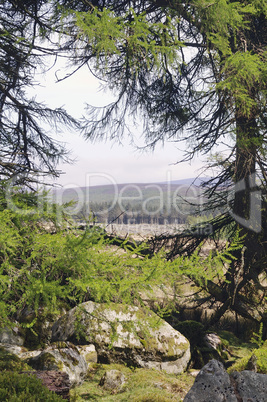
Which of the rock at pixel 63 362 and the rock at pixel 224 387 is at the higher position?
the rock at pixel 224 387

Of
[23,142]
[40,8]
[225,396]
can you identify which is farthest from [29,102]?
[225,396]

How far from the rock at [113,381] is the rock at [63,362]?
384 mm

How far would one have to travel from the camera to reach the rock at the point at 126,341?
720 cm

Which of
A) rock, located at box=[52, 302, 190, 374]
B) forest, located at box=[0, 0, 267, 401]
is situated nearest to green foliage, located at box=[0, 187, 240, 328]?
forest, located at box=[0, 0, 267, 401]

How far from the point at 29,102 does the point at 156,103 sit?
364 centimetres

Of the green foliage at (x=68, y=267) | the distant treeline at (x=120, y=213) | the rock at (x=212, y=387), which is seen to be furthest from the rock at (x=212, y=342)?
the rock at (x=212, y=387)

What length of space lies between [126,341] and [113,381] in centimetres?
123

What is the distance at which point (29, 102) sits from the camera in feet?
35.3

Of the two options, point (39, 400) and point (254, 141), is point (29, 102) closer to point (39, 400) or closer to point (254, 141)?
point (254, 141)

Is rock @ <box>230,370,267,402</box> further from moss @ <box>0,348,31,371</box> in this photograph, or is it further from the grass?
moss @ <box>0,348,31,371</box>

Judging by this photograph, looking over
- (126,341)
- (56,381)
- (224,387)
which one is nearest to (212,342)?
(126,341)

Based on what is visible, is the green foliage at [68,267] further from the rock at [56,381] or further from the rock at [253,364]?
the rock at [253,364]

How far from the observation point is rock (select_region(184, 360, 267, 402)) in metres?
3.98

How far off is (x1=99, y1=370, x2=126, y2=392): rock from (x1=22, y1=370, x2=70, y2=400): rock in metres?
1.06
